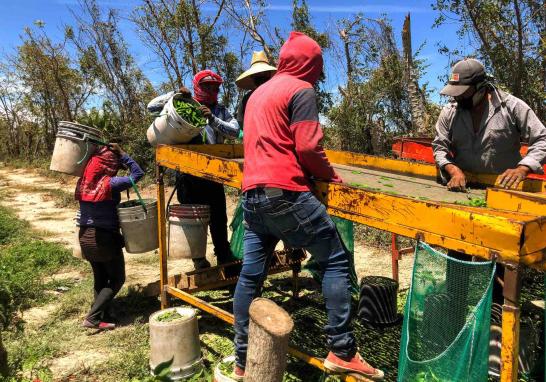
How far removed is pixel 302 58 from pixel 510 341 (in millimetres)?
1708

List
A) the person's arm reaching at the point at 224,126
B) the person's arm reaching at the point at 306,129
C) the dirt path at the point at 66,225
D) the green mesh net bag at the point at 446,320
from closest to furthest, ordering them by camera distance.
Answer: the green mesh net bag at the point at 446,320 < the person's arm reaching at the point at 306,129 < the person's arm reaching at the point at 224,126 < the dirt path at the point at 66,225

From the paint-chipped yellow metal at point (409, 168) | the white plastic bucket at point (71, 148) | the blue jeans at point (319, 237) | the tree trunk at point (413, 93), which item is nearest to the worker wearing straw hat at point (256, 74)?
the paint-chipped yellow metal at point (409, 168)

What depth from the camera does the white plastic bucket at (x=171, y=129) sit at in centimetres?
395

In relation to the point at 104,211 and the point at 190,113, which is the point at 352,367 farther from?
the point at 104,211

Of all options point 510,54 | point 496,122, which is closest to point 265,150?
point 496,122

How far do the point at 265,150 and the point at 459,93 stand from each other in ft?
4.60

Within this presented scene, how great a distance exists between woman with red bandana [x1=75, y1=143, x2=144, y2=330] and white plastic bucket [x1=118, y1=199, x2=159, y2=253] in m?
0.12

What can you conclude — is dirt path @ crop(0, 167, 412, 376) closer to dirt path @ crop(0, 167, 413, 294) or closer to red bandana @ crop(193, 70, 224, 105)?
dirt path @ crop(0, 167, 413, 294)

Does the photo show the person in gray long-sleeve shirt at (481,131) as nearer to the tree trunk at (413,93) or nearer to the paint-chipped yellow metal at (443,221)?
the paint-chipped yellow metal at (443,221)

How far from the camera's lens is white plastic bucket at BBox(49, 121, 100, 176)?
4.10m

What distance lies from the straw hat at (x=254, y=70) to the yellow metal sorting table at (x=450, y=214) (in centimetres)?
99

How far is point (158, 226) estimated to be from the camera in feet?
13.9

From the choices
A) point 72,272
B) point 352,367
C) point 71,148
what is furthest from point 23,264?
point 352,367

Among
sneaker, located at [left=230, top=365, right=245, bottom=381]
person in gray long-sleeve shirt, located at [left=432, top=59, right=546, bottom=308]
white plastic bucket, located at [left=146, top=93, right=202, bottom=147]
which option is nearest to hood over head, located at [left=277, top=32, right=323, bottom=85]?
person in gray long-sleeve shirt, located at [left=432, top=59, right=546, bottom=308]
